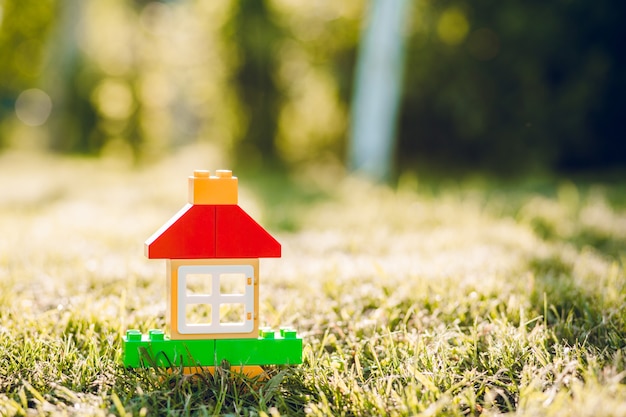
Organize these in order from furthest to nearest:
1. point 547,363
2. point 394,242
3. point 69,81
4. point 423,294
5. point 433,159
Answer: point 69,81
point 433,159
point 394,242
point 423,294
point 547,363

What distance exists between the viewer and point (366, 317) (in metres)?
2.86

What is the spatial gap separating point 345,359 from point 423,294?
64 cm

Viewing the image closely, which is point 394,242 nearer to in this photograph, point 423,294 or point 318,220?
point 318,220

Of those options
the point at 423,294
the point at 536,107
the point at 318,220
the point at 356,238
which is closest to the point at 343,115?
the point at 536,107

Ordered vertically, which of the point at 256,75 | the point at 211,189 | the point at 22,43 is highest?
the point at 22,43

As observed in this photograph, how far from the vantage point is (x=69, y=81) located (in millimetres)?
15039

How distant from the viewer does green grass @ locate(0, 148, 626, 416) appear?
2.09 m

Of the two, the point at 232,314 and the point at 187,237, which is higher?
the point at 187,237

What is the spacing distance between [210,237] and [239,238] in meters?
0.09

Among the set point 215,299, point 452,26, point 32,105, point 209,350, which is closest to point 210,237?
point 215,299

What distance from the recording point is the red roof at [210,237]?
2.21 m

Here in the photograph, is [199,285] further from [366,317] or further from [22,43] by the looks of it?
[22,43]

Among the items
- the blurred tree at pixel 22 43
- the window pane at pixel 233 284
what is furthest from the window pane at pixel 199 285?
the blurred tree at pixel 22 43

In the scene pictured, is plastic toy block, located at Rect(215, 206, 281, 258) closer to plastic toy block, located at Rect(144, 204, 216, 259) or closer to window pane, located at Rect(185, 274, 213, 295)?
plastic toy block, located at Rect(144, 204, 216, 259)
